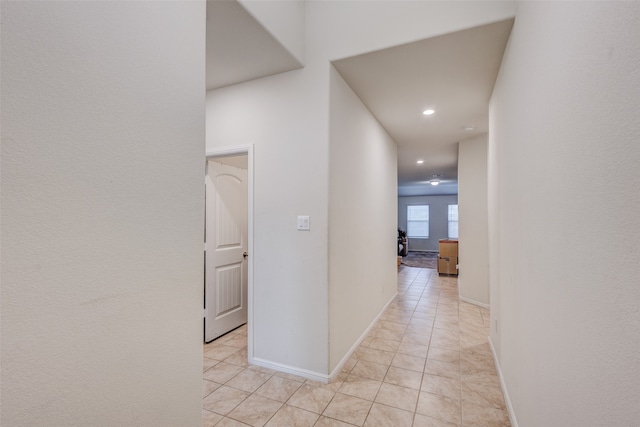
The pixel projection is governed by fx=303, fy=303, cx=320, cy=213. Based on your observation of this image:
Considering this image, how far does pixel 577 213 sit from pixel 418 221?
12325mm

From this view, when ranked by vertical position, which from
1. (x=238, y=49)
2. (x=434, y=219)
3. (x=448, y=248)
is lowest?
(x=448, y=248)

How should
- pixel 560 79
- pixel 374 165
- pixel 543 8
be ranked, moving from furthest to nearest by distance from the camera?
pixel 374 165 → pixel 543 8 → pixel 560 79

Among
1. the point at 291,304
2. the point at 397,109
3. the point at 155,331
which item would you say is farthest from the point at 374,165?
the point at 155,331

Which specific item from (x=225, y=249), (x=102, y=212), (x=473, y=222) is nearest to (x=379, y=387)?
(x=225, y=249)

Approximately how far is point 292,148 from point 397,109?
63.7 inches

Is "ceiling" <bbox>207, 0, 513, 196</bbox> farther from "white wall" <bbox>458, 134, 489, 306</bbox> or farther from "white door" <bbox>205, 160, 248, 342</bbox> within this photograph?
"white door" <bbox>205, 160, 248, 342</bbox>

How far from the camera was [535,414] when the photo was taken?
4.73 ft

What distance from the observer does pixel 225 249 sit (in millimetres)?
→ 3500

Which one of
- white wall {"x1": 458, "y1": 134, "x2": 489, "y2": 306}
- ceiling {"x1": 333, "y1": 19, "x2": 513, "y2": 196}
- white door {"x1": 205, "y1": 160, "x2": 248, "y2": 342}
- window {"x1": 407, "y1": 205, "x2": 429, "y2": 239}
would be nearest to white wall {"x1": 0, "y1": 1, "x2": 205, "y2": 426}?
ceiling {"x1": 333, "y1": 19, "x2": 513, "y2": 196}

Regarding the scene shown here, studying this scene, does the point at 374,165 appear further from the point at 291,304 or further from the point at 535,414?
the point at 535,414

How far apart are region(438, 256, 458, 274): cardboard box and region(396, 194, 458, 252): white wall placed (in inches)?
220

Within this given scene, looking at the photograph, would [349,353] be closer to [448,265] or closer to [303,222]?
[303,222]

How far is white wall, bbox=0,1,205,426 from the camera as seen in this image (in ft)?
2.72

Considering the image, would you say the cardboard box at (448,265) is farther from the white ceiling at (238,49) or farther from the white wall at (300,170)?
the white ceiling at (238,49)
